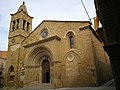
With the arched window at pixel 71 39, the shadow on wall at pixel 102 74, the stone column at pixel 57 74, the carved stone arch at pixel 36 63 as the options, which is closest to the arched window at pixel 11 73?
the carved stone arch at pixel 36 63

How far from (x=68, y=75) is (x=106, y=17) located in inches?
403

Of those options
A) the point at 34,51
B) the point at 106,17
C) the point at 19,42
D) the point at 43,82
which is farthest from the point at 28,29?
the point at 106,17

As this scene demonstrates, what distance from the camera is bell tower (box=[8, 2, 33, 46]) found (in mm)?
20219

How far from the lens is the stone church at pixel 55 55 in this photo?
43.6 feet

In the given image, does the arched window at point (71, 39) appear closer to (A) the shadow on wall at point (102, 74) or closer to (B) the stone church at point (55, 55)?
(B) the stone church at point (55, 55)

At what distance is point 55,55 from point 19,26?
9488 millimetres

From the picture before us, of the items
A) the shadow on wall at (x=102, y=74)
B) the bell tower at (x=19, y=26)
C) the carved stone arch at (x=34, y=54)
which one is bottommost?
the shadow on wall at (x=102, y=74)

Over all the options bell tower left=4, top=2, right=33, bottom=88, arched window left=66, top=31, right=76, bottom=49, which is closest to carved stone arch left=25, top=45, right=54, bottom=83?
bell tower left=4, top=2, right=33, bottom=88

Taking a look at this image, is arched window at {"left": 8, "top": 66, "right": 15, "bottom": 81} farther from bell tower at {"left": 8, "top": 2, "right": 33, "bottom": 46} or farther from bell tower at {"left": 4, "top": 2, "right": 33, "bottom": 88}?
bell tower at {"left": 8, "top": 2, "right": 33, "bottom": 46}

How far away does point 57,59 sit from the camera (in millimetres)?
14391

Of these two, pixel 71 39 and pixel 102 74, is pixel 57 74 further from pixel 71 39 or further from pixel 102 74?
pixel 102 74

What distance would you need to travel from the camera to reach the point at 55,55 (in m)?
14.6

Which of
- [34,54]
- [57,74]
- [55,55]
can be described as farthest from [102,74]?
[34,54]

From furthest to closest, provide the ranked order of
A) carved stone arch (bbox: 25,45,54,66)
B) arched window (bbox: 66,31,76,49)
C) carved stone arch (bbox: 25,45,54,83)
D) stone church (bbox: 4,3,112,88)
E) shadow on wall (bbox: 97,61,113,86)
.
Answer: carved stone arch (bbox: 25,45,54,66), carved stone arch (bbox: 25,45,54,83), arched window (bbox: 66,31,76,49), stone church (bbox: 4,3,112,88), shadow on wall (bbox: 97,61,113,86)
